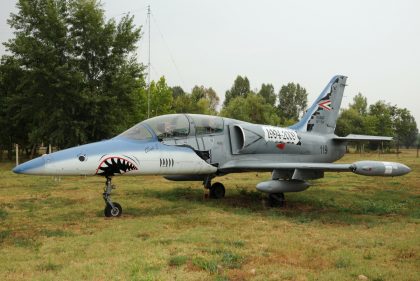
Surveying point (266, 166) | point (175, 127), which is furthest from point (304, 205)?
point (175, 127)

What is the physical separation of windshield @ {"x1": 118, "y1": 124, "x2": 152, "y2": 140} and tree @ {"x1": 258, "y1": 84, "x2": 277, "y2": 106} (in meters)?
85.0

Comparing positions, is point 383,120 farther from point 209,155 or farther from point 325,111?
point 209,155

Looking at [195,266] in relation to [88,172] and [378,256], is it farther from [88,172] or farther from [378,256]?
[88,172]

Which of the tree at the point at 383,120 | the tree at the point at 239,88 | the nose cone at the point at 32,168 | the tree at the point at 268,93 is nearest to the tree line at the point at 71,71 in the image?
the nose cone at the point at 32,168

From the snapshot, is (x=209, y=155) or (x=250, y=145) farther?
(x=250, y=145)

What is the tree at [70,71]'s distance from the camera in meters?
26.6

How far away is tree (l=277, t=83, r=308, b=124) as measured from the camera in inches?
3829

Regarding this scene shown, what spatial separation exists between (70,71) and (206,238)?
22.9 m

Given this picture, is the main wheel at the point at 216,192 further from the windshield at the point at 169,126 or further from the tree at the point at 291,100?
the tree at the point at 291,100

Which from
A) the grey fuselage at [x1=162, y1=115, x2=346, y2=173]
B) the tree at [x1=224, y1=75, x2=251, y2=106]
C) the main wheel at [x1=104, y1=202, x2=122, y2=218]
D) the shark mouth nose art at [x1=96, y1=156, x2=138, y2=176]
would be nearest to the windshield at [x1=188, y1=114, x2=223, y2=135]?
the grey fuselage at [x1=162, y1=115, x2=346, y2=173]

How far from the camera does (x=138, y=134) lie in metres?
10.4

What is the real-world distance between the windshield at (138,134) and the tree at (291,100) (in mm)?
88228

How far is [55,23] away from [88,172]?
21311 millimetres

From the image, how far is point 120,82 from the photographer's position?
28344 mm
